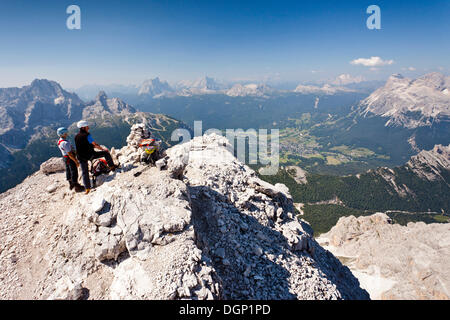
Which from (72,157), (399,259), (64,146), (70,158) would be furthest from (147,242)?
(399,259)

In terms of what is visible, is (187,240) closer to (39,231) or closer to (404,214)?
(39,231)

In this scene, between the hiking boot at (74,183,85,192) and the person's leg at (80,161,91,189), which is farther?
the hiking boot at (74,183,85,192)

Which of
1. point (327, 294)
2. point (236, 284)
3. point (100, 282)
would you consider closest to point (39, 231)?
point (100, 282)

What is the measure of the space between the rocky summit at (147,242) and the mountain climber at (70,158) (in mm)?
915

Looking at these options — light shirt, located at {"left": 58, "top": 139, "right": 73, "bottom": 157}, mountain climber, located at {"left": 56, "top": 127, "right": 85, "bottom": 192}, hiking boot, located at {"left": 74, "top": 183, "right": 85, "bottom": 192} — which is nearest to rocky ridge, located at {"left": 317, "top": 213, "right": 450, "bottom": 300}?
hiking boot, located at {"left": 74, "top": 183, "right": 85, "bottom": 192}

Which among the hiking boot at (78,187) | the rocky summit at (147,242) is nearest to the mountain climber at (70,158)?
the hiking boot at (78,187)

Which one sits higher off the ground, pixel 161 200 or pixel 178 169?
pixel 178 169

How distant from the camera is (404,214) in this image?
555 ft

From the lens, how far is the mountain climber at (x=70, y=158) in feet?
47.4

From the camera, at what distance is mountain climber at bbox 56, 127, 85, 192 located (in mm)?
14453

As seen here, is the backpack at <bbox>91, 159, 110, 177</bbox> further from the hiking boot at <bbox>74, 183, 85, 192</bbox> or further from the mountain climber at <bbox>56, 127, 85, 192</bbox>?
the hiking boot at <bbox>74, 183, 85, 192</bbox>

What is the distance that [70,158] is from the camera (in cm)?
1480

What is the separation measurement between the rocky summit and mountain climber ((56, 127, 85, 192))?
915 mm

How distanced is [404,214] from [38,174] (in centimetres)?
23011
